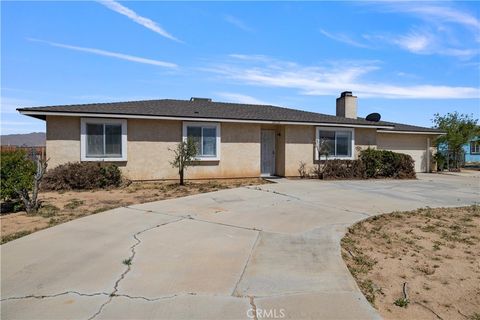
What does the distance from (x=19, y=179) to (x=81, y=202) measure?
5.57ft

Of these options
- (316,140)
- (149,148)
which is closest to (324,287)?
(149,148)

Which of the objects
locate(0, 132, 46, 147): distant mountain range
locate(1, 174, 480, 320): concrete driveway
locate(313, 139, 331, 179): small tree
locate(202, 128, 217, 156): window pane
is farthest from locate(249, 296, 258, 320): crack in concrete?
locate(0, 132, 46, 147): distant mountain range

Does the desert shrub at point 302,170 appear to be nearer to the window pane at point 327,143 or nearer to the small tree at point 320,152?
the small tree at point 320,152

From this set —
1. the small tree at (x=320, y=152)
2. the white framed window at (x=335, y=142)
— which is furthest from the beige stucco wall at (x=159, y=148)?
the white framed window at (x=335, y=142)

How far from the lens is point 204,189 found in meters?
12.6

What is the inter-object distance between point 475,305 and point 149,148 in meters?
12.7

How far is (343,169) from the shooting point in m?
16.8

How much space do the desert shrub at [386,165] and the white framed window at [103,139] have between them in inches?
429

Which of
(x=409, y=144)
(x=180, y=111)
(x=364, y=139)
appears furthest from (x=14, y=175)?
(x=409, y=144)

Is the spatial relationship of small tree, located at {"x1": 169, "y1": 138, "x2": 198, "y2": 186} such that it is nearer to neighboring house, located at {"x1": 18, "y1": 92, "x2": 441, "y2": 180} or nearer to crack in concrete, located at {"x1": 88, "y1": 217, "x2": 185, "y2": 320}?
neighboring house, located at {"x1": 18, "y1": 92, "x2": 441, "y2": 180}

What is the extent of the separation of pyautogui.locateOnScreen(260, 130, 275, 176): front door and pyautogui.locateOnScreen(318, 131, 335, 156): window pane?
2.30 metres

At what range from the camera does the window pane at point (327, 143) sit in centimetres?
1708

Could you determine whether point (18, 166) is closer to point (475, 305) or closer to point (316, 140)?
point (475, 305)

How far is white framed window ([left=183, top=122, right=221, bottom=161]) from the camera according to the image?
1527 cm
